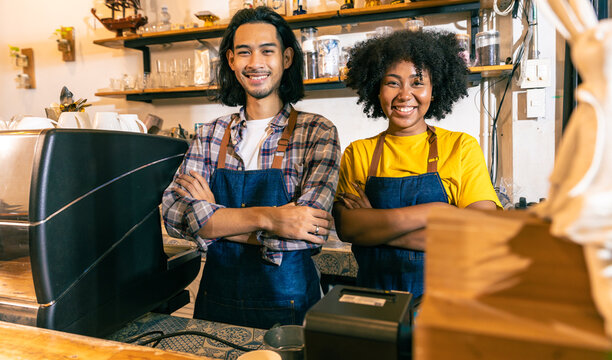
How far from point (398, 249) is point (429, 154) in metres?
0.31

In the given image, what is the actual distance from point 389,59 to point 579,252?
109 cm

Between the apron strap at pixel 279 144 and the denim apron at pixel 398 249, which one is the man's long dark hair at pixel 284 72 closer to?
the apron strap at pixel 279 144

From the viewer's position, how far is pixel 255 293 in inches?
52.6

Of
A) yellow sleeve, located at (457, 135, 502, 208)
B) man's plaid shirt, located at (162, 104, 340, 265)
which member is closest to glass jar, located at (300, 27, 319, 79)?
man's plaid shirt, located at (162, 104, 340, 265)

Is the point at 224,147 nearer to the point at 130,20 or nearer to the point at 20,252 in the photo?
the point at 20,252

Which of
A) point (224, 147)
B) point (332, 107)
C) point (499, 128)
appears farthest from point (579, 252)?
point (332, 107)

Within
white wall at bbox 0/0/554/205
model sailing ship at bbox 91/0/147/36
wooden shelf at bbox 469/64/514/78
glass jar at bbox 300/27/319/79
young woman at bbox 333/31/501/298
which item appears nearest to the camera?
young woman at bbox 333/31/501/298

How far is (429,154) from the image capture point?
1.26 metres

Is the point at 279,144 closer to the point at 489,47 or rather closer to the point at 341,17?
the point at 341,17

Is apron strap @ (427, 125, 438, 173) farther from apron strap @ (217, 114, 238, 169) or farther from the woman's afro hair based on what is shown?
apron strap @ (217, 114, 238, 169)

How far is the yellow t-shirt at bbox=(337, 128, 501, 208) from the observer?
1.20 m

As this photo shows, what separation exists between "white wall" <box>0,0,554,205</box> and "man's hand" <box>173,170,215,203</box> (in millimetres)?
1480

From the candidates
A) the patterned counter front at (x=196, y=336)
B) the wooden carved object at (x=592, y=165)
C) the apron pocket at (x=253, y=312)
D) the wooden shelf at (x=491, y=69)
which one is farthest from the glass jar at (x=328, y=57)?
the wooden carved object at (x=592, y=165)

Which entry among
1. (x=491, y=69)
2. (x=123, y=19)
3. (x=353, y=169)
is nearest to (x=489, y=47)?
(x=491, y=69)
